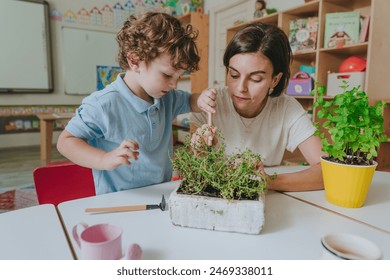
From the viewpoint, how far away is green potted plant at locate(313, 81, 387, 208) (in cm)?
75

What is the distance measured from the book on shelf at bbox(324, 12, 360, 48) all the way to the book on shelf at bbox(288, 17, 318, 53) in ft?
0.50

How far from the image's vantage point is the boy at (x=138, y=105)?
3.24ft

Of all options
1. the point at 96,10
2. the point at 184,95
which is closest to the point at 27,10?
the point at 96,10

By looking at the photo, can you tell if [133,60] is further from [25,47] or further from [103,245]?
[25,47]

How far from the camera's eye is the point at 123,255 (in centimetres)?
54

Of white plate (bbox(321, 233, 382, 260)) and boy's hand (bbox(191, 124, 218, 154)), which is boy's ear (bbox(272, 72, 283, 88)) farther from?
white plate (bbox(321, 233, 382, 260))

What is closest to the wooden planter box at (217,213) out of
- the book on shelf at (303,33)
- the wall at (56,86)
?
the book on shelf at (303,33)

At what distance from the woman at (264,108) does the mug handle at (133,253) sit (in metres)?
0.41

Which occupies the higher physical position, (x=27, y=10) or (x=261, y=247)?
(x=27, y=10)

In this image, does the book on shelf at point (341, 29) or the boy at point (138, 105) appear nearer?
the boy at point (138, 105)

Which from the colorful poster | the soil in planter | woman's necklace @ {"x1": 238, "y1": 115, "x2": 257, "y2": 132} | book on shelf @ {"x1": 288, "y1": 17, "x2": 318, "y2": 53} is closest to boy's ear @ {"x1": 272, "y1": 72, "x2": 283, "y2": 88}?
woman's necklace @ {"x1": 238, "y1": 115, "x2": 257, "y2": 132}

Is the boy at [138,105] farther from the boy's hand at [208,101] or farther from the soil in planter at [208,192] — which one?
the soil in planter at [208,192]

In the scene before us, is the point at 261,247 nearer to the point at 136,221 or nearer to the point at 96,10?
the point at 136,221

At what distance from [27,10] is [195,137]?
14.6 ft
